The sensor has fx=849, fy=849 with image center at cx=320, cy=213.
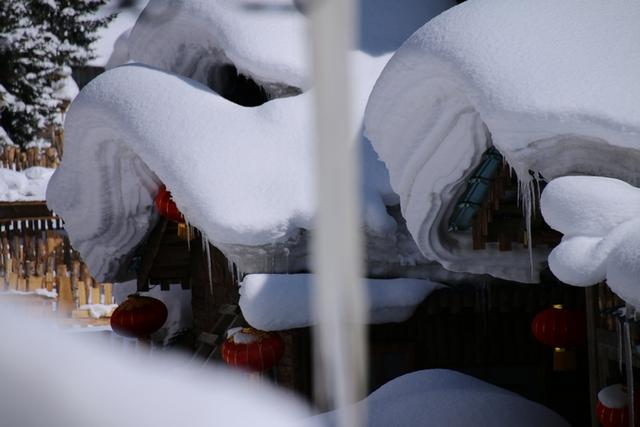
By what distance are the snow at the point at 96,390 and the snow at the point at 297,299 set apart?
5502 mm

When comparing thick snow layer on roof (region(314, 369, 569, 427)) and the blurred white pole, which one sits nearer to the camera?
the blurred white pole

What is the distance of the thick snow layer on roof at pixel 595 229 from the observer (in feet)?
10.3

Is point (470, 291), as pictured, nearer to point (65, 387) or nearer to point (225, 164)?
point (225, 164)

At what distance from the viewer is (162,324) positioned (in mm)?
9062

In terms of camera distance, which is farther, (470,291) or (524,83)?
(470,291)

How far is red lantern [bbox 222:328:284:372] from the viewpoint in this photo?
6.48 m

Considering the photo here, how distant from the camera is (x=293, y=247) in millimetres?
6391

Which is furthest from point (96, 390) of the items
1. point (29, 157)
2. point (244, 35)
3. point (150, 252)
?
point (29, 157)

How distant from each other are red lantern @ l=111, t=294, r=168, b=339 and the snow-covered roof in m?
0.47

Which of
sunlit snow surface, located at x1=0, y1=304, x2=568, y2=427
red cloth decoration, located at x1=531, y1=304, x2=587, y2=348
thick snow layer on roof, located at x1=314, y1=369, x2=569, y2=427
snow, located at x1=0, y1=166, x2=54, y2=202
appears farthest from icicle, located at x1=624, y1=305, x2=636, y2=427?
snow, located at x1=0, y1=166, x2=54, y2=202

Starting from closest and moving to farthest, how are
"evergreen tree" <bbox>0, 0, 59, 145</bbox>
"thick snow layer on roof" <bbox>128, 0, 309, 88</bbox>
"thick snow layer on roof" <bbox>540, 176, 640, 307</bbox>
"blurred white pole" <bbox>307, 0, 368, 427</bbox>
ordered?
"blurred white pole" <bbox>307, 0, 368, 427</bbox>, "thick snow layer on roof" <bbox>540, 176, 640, 307</bbox>, "thick snow layer on roof" <bbox>128, 0, 309, 88</bbox>, "evergreen tree" <bbox>0, 0, 59, 145</bbox>

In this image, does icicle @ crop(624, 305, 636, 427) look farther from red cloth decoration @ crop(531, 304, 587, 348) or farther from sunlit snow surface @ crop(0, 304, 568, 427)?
sunlit snow surface @ crop(0, 304, 568, 427)

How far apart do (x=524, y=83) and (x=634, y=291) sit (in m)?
1.27

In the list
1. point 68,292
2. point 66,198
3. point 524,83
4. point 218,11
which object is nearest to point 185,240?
point 66,198
